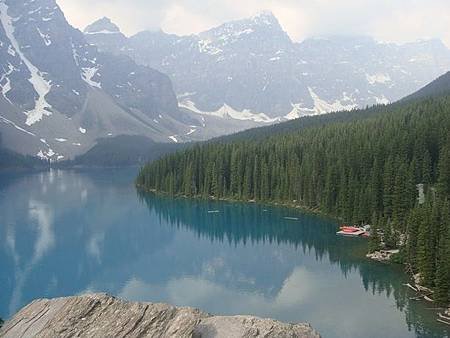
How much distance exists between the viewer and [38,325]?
14.2 meters

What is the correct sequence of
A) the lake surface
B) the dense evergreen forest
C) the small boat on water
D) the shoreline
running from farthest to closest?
the small boat on water
the shoreline
the dense evergreen forest
the lake surface

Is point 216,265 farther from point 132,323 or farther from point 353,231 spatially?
point 132,323

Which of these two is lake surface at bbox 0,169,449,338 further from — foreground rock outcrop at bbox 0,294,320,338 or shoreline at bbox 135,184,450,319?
foreground rock outcrop at bbox 0,294,320,338

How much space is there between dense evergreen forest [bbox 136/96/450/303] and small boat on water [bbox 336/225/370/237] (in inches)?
144

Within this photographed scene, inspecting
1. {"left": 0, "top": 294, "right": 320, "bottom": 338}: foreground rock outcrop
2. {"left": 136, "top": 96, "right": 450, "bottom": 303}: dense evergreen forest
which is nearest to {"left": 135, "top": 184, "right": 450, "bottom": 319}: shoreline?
{"left": 136, "top": 96, "right": 450, "bottom": 303}: dense evergreen forest

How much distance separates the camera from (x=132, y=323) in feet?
45.2

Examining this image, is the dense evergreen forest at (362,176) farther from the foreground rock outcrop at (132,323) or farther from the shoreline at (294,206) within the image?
the foreground rock outcrop at (132,323)

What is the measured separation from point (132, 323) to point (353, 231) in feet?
272

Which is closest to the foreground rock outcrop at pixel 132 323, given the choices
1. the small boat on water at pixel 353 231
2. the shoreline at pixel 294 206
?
the shoreline at pixel 294 206

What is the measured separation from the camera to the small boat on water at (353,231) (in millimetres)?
90325

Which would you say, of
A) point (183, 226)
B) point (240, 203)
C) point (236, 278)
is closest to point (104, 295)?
point (236, 278)

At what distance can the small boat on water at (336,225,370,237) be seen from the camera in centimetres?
9032

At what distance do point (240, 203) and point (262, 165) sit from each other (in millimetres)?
11665

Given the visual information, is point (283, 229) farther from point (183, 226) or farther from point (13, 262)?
point (13, 262)
